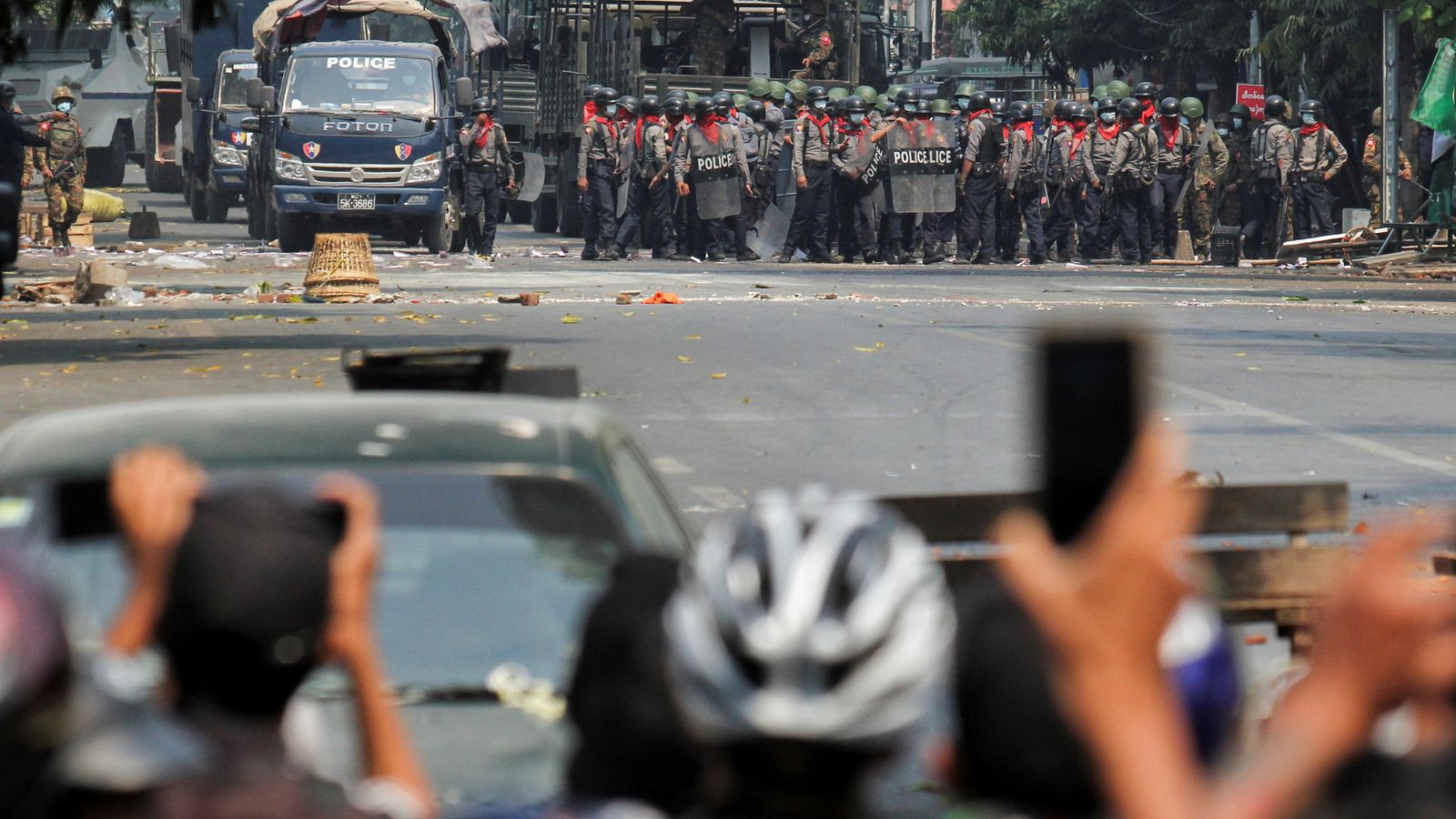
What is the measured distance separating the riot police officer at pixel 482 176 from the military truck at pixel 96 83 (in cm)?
2082

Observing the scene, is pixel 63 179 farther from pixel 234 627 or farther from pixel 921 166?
pixel 234 627

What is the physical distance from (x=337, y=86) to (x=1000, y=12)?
22.9 m

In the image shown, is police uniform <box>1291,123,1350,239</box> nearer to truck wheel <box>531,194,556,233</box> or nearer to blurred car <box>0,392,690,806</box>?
truck wheel <box>531,194,556,233</box>

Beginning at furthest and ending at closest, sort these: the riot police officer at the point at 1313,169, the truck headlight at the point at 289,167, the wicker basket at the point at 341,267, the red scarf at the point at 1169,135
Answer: the red scarf at the point at 1169,135, the riot police officer at the point at 1313,169, the truck headlight at the point at 289,167, the wicker basket at the point at 341,267

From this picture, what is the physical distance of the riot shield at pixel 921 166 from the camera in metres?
31.2

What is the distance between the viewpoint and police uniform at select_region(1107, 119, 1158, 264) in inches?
1268

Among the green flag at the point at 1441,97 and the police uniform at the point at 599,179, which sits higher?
the green flag at the point at 1441,97

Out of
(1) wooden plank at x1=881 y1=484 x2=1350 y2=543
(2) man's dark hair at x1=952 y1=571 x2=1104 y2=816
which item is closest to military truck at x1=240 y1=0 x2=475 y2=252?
(1) wooden plank at x1=881 y1=484 x2=1350 y2=543

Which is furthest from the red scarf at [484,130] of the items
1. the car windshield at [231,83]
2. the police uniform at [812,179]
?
the car windshield at [231,83]

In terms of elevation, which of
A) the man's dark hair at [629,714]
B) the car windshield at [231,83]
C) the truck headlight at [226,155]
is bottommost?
the man's dark hair at [629,714]

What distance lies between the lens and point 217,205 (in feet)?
138

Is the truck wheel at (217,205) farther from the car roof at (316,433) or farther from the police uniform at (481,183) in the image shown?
the car roof at (316,433)

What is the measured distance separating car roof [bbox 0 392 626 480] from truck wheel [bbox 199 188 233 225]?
38.2 m

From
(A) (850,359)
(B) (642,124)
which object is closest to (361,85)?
(B) (642,124)
